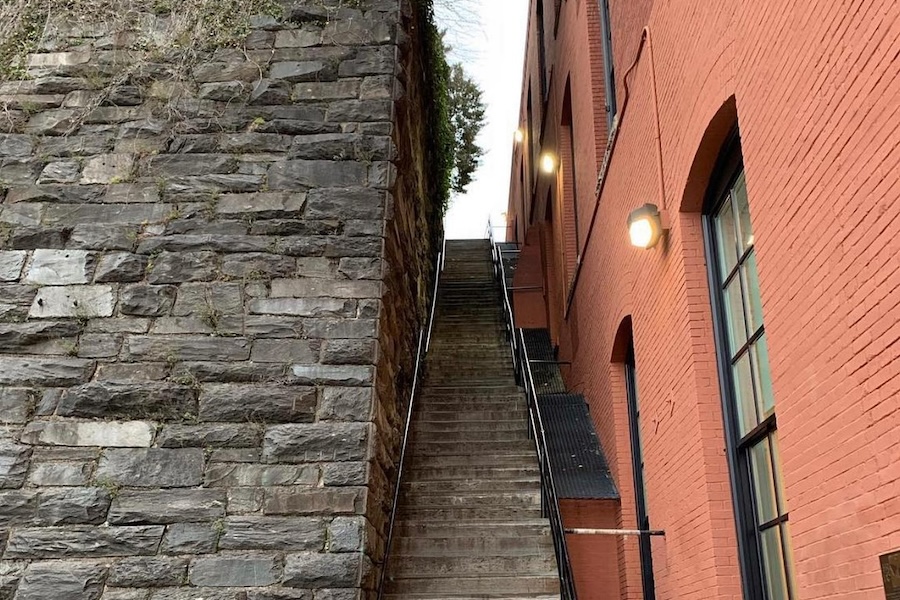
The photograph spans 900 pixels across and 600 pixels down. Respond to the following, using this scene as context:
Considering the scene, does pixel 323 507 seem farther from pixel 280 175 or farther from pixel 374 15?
pixel 374 15

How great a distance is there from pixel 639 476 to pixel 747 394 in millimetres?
2555

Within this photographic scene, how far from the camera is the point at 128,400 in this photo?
4340 millimetres

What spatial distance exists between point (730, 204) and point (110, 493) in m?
3.79

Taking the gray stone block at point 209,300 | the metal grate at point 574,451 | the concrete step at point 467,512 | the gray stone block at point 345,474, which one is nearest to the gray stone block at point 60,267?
the gray stone block at point 209,300

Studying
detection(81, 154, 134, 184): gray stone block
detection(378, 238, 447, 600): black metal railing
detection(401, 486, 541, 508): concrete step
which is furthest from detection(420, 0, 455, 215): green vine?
detection(401, 486, 541, 508): concrete step

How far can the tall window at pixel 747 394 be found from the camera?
3.69 metres

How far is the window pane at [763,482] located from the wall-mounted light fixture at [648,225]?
152 cm

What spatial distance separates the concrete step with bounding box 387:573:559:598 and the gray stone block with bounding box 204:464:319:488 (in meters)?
1.65

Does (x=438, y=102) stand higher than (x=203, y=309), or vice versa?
(x=438, y=102)

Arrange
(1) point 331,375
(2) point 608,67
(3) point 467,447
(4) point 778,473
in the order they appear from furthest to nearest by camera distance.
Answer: (2) point 608,67, (3) point 467,447, (1) point 331,375, (4) point 778,473

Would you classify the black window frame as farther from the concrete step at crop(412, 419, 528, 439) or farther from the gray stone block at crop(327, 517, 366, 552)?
the gray stone block at crop(327, 517, 366, 552)

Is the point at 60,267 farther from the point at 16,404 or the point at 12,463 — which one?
the point at 12,463

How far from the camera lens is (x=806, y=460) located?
2953mm

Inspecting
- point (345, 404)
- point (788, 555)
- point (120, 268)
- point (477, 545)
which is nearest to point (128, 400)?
point (120, 268)
